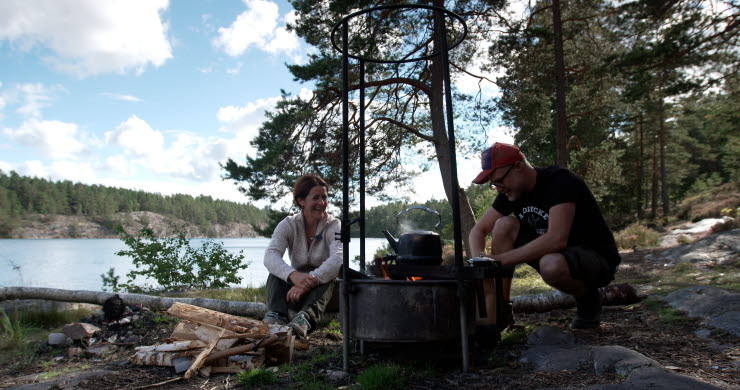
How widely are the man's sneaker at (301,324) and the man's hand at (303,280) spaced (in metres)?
0.20

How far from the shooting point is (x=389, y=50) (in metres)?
9.65

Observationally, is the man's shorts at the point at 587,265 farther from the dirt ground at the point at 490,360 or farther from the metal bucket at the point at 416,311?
the metal bucket at the point at 416,311

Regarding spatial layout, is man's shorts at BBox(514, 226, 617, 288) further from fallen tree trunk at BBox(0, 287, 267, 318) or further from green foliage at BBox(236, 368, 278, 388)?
fallen tree trunk at BBox(0, 287, 267, 318)

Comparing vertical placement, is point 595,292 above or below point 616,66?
below

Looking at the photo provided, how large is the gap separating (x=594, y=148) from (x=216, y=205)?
53325 mm

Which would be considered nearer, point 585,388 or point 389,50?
point 585,388

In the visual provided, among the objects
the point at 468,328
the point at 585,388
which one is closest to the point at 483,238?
the point at 468,328

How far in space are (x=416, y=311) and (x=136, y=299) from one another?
394 centimetres

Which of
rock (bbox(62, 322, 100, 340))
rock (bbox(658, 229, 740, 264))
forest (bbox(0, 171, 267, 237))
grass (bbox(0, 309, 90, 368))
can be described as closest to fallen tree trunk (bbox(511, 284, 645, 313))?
rock (bbox(62, 322, 100, 340))

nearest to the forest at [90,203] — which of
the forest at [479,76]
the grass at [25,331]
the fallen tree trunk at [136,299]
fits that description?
the forest at [479,76]

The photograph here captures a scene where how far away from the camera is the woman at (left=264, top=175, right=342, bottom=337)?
368 cm

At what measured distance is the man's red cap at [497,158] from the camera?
2949 millimetres

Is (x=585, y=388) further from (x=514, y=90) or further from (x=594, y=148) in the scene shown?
(x=594, y=148)

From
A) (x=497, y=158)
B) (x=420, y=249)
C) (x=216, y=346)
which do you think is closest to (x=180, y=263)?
(x=216, y=346)
